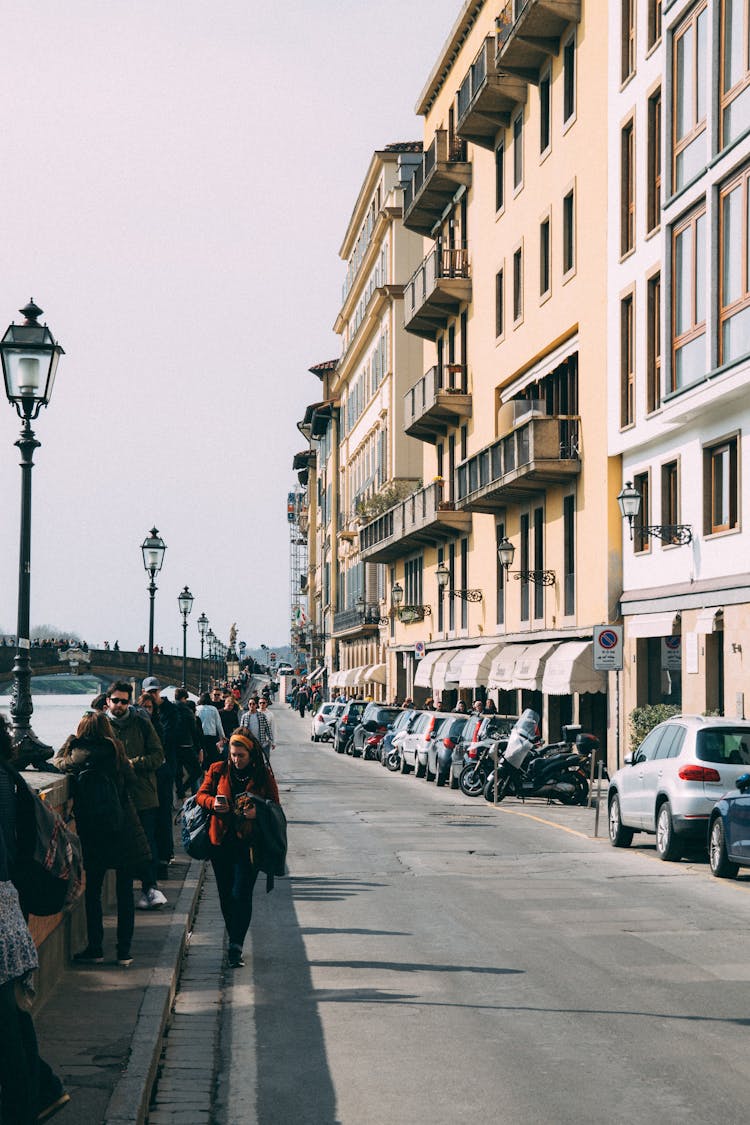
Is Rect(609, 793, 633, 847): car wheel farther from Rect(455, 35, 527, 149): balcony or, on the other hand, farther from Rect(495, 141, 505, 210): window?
Rect(495, 141, 505, 210): window

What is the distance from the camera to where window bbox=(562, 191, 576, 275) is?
3809 cm

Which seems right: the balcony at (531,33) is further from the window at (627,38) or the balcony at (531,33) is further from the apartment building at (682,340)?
the window at (627,38)

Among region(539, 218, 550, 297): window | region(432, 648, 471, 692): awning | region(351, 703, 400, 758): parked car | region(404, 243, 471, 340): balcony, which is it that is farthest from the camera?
region(404, 243, 471, 340): balcony

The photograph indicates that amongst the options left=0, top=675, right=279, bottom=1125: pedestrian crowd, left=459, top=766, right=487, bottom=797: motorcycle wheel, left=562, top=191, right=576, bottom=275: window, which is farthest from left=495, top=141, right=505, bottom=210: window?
left=0, top=675, right=279, bottom=1125: pedestrian crowd

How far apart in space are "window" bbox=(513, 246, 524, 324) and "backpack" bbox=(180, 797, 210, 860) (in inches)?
1321

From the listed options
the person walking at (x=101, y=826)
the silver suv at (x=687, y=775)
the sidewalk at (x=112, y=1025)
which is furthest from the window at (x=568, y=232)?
the person walking at (x=101, y=826)

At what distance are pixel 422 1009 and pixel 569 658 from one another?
2650cm

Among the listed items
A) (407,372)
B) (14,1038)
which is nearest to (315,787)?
(14,1038)

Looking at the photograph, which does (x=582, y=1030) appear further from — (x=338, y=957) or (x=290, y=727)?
(x=290, y=727)

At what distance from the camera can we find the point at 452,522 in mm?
50750

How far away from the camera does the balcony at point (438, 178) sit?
5041 cm

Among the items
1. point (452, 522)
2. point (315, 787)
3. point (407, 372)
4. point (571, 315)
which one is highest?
point (407, 372)

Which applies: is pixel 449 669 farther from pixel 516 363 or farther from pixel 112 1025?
pixel 112 1025

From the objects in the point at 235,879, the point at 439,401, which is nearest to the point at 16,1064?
the point at 235,879
